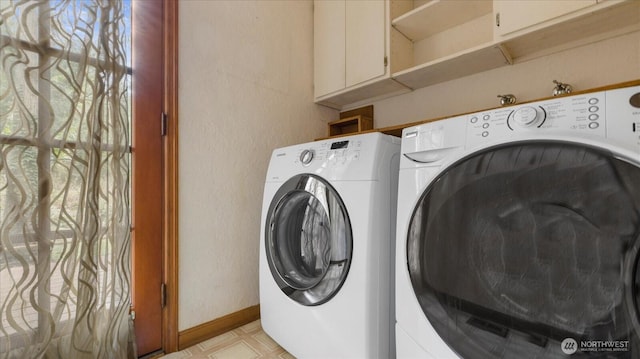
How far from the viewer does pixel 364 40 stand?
167cm

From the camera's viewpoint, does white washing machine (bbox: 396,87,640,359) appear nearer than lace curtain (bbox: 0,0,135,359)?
Yes

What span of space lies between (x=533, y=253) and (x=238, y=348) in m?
1.28

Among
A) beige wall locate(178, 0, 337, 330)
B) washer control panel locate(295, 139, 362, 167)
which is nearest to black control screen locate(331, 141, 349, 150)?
washer control panel locate(295, 139, 362, 167)

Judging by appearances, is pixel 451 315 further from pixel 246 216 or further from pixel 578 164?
pixel 246 216

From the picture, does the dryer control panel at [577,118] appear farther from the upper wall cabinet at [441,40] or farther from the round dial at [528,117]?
the upper wall cabinet at [441,40]

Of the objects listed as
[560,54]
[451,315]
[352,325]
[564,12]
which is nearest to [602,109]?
[451,315]

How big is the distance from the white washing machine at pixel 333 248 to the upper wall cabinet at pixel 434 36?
72 cm

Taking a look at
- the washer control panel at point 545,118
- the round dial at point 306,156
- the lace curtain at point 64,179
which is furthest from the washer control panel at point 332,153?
the lace curtain at point 64,179

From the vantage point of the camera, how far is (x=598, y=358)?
547mm

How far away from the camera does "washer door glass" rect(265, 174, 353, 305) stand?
Answer: 3.37 ft

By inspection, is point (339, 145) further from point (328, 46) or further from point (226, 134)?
point (328, 46)

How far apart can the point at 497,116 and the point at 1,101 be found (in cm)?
145

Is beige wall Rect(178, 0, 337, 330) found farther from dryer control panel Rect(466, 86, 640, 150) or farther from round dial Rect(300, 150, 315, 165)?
dryer control panel Rect(466, 86, 640, 150)

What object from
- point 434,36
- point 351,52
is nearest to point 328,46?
point 351,52
